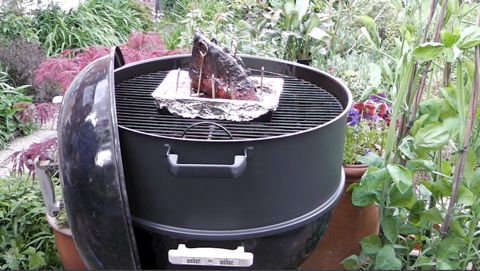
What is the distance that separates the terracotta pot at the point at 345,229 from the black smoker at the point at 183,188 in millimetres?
618

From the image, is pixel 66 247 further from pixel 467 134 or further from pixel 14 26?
pixel 14 26

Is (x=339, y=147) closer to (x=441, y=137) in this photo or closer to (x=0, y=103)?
(x=441, y=137)

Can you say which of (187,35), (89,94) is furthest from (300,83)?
(187,35)

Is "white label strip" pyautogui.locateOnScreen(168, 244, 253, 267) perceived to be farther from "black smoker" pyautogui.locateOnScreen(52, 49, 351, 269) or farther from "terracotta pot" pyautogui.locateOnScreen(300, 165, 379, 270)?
"terracotta pot" pyautogui.locateOnScreen(300, 165, 379, 270)

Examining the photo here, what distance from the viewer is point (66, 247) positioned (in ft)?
6.89

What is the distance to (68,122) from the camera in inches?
57.6

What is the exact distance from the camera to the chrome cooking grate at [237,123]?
1.60 m

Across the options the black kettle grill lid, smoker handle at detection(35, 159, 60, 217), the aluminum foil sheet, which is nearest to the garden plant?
smoker handle at detection(35, 159, 60, 217)

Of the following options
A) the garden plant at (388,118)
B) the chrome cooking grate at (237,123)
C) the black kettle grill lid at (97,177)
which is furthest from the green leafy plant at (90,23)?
the black kettle grill lid at (97,177)

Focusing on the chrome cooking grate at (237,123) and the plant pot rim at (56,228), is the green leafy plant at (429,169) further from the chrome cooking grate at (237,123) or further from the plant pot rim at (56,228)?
the plant pot rim at (56,228)

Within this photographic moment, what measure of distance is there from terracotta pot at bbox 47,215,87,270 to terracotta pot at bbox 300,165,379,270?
3.00 ft

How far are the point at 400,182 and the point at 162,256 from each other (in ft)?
2.45

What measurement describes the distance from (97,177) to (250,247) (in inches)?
17.4

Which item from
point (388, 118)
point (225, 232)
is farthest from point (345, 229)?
point (225, 232)
